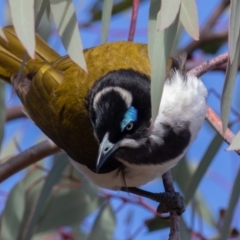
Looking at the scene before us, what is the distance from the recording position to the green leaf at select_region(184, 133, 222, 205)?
2.24 m

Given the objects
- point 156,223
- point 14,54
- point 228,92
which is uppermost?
point 228,92

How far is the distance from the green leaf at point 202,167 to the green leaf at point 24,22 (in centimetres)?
94

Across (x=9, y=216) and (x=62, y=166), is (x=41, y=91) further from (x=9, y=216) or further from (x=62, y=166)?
(x=9, y=216)

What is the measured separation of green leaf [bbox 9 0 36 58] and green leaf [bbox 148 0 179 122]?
250mm

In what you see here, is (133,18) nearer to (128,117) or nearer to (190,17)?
(128,117)

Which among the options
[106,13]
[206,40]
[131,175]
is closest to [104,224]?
[131,175]

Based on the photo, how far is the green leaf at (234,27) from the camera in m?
1.45

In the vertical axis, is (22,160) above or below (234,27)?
below

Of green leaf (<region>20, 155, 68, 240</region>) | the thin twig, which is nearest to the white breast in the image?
green leaf (<region>20, 155, 68, 240</region>)

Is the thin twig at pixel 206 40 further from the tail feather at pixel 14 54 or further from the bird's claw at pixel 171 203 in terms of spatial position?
the bird's claw at pixel 171 203

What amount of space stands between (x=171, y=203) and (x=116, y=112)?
475 mm

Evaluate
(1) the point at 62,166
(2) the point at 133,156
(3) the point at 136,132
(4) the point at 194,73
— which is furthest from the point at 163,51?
(1) the point at 62,166

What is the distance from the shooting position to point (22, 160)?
220cm

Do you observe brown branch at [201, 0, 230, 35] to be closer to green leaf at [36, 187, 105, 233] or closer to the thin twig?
the thin twig
